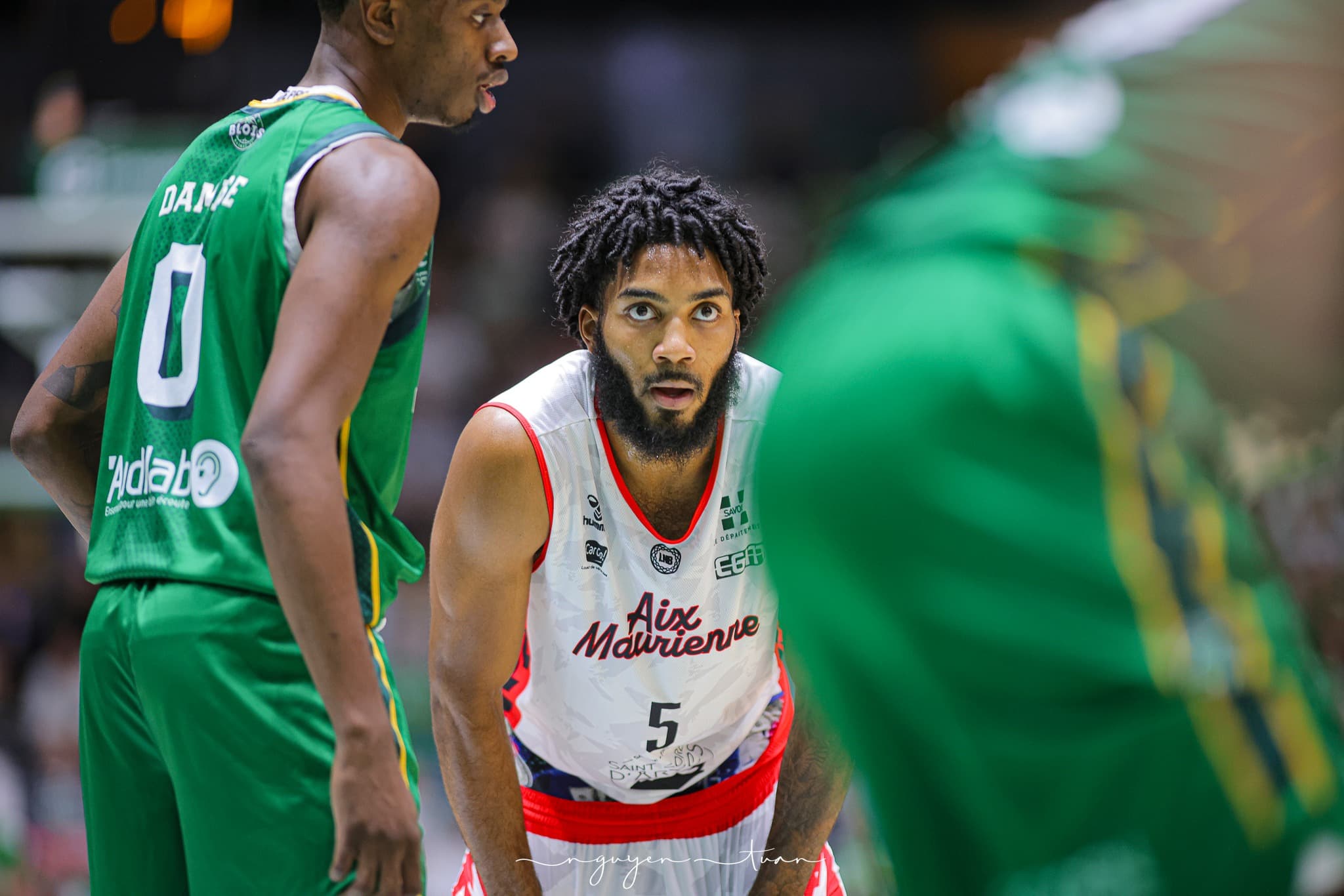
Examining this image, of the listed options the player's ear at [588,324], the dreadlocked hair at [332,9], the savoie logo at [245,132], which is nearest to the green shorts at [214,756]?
the savoie logo at [245,132]

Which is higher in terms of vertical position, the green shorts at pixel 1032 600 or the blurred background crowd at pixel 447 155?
the blurred background crowd at pixel 447 155

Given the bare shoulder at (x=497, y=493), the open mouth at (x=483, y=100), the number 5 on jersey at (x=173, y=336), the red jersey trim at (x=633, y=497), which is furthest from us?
the red jersey trim at (x=633, y=497)

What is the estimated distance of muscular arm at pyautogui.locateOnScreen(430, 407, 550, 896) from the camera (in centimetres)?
252

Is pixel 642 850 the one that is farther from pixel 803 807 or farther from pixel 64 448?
pixel 64 448

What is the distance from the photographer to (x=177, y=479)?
1.86 meters

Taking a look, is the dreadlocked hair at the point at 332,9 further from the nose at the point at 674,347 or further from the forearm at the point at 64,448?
the nose at the point at 674,347

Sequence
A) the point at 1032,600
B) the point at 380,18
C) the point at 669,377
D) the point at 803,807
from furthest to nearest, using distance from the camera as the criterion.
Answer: the point at 803,807, the point at 669,377, the point at 380,18, the point at 1032,600

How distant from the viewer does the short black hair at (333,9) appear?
2037mm

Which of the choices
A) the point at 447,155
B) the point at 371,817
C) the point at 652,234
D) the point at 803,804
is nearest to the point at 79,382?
the point at 371,817

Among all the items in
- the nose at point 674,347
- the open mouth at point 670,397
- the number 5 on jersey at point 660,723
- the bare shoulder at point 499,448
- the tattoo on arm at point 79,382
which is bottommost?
the number 5 on jersey at point 660,723

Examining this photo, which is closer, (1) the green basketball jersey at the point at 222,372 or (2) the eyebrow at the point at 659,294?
(1) the green basketball jersey at the point at 222,372

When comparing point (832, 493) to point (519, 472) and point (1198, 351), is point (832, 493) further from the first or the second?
point (519, 472)

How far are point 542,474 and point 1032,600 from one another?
68.8 inches

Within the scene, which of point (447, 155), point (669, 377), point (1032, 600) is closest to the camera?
point (1032, 600)
